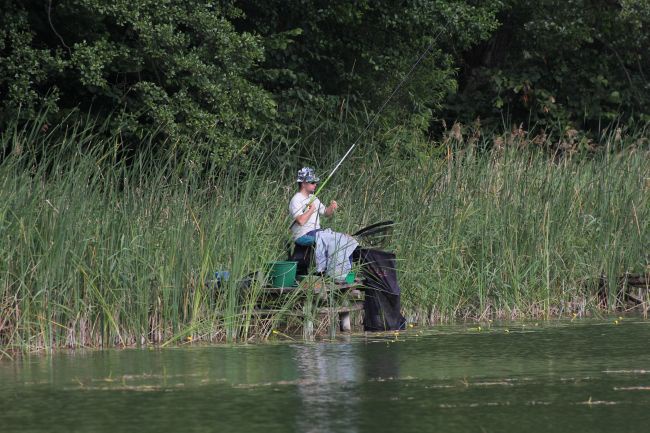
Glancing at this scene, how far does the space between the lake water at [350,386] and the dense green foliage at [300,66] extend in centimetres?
241

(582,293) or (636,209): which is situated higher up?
(636,209)

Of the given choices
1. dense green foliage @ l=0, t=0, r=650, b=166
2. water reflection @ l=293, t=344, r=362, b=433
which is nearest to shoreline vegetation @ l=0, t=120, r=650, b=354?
dense green foliage @ l=0, t=0, r=650, b=166

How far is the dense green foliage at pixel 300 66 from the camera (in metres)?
13.7

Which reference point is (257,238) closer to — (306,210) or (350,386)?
(306,210)

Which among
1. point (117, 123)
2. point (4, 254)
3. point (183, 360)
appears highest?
point (117, 123)

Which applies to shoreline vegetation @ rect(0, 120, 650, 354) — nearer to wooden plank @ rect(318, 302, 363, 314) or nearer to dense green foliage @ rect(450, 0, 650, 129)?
wooden plank @ rect(318, 302, 363, 314)

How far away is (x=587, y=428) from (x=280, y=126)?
9625mm

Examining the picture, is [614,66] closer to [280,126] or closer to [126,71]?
[280,126]

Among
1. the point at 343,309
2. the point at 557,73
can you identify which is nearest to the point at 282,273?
the point at 343,309

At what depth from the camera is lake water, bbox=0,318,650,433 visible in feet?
20.5

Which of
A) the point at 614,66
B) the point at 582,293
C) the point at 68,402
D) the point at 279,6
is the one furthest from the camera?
the point at 614,66

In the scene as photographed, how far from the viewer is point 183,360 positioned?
27.5 ft

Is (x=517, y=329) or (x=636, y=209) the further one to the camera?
(x=636, y=209)

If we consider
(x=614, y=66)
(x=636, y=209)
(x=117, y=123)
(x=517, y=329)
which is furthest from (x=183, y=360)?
(x=614, y=66)
